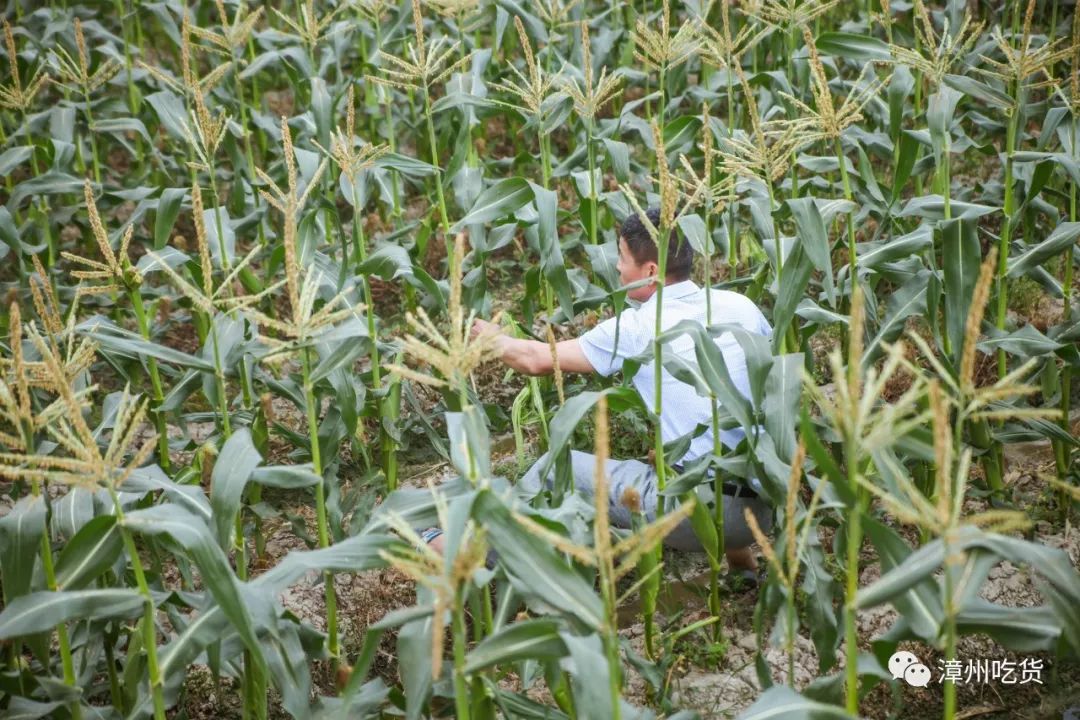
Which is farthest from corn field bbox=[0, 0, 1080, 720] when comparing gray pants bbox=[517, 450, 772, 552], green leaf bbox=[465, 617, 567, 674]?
gray pants bbox=[517, 450, 772, 552]

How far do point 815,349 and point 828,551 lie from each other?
1389 mm

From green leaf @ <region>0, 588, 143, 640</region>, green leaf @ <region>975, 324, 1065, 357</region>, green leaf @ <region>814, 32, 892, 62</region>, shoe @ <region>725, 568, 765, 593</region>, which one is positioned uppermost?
green leaf @ <region>814, 32, 892, 62</region>

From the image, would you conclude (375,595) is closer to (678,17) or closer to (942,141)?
(942,141)

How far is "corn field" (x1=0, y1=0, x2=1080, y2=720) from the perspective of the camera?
2555 mm

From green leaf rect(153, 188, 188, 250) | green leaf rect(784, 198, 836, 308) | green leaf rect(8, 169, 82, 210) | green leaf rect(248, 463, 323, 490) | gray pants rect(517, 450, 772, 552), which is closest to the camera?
green leaf rect(248, 463, 323, 490)

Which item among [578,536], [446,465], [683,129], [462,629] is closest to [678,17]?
[683,129]

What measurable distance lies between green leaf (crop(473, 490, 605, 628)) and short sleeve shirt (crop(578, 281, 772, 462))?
155 cm

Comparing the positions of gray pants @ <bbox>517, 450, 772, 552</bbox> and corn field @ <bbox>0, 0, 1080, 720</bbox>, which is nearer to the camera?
corn field @ <bbox>0, 0, 1080, 720</bbox>

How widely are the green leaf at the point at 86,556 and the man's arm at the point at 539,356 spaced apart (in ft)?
5.55

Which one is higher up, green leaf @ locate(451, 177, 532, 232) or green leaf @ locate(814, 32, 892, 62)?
green leaf @ locate(814, 32, 892, 62)

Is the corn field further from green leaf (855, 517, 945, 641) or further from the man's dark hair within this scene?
the man's dark hair

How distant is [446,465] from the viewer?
5062mm

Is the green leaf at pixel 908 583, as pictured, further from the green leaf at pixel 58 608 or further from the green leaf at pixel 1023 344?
the green leaf at pixel 58 608

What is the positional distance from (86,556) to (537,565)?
4.13 ft
